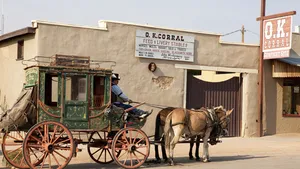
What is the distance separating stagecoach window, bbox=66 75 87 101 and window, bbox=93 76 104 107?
35cm

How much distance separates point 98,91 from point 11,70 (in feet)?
29.4

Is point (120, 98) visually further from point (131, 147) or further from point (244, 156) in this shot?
point (244, 156)

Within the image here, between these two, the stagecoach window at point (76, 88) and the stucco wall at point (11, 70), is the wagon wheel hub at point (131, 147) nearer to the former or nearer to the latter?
the stagecoach window at point (76, 88)

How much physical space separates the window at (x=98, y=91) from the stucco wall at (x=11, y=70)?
21.3ft

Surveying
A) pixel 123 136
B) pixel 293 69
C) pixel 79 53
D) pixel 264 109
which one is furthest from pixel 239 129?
pixel 123 136

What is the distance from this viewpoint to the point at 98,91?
11562 millimetres

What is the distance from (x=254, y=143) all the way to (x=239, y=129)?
8.03 feet

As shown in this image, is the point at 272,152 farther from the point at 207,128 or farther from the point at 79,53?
the point at 79,53

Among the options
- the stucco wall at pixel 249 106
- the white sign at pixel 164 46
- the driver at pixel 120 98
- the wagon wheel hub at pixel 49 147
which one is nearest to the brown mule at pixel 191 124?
the driver at pixel 120 98

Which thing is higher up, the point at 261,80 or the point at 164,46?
the point at 164,46

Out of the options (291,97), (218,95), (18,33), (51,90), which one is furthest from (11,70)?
(291,97)

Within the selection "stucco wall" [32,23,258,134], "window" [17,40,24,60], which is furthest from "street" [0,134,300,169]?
"window" [17,40,24,60]

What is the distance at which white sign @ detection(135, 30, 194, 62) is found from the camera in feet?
62.6

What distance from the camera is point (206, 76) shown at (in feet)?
88.0
